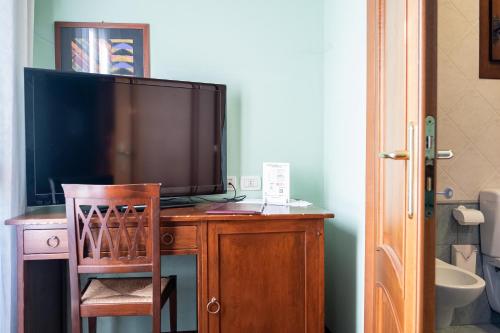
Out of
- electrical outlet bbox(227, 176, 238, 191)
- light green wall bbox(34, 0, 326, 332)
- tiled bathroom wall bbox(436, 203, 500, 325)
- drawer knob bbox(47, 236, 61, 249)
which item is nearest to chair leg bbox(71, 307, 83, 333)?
drawer knob bbox(47, 236, 61, 249)

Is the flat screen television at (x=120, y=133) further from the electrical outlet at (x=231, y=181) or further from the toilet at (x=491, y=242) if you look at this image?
the toilet at (x=491, y=242)

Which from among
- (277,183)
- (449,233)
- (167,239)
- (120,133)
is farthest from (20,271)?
(449,233)

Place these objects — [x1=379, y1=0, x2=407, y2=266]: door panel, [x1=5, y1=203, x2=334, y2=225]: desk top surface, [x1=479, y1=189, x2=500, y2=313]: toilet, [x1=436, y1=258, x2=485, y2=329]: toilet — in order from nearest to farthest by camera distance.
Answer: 1. [x1=379, y1=0, x2=407, y2=266]: door panel
2. [x1=5, y1=203, x2=334, y2=225]: desk top surface
3. [x1=436, y1=258, x2=485, y2=329]: toilet
4. [x1=479, y1=189, x2=500, y2=313]: toilet

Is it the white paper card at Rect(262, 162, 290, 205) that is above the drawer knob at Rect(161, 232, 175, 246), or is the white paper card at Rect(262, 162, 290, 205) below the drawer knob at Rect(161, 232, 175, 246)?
above

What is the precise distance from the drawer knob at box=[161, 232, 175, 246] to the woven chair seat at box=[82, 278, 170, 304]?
9.1 inches

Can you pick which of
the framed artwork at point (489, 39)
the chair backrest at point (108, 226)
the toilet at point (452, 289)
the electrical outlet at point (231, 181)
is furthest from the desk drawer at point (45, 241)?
the framed artwork at point (489, 39)

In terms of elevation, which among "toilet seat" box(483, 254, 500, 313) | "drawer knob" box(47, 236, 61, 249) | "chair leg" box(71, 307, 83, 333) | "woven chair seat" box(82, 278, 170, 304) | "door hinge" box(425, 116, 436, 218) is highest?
"door hinge" box(425, 116, 436, 218)

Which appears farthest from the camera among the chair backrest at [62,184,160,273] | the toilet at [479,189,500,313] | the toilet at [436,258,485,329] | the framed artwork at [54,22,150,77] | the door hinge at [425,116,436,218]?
the toilet at [479,189,500,313]

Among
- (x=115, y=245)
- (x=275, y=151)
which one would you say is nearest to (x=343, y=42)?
(x=275, y=151)

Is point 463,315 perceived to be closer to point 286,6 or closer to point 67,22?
point 286,6

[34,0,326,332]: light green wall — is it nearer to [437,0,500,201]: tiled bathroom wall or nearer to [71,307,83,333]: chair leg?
[71,307,83,333]: chair leg

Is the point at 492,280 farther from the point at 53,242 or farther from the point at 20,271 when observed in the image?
the point at 20,271

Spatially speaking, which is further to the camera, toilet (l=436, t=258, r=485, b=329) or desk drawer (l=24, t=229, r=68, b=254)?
toilet (l=436, t=258, r=485, b=329)

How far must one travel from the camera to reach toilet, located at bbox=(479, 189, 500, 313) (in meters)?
1.92
